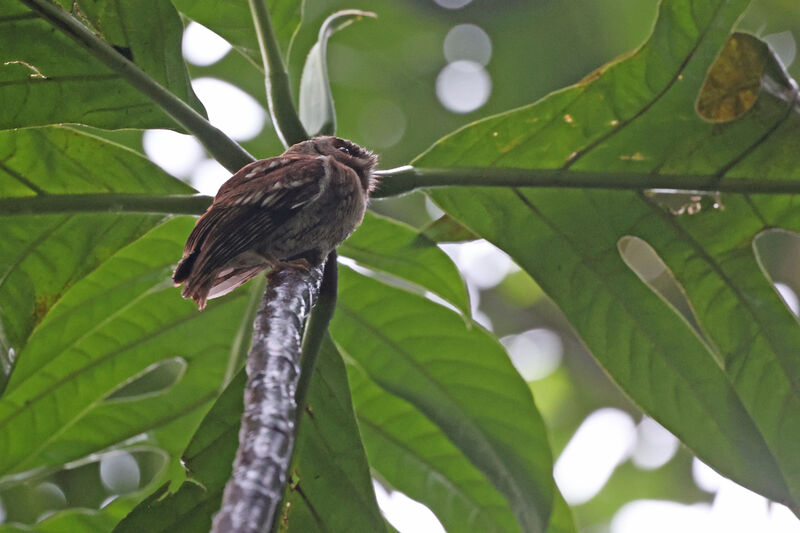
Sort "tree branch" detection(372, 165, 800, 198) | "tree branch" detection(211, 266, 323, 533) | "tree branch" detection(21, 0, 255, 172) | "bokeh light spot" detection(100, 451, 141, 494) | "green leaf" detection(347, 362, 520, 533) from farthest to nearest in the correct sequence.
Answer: "bokeh light spot" detection(100, 451, 141, 494) → "green leaf" detection(347, 362, 520, 533) → "tree branch" detection(372, 165, 800, 198) → "tree branch" detection(21, 0, 255, 172) → "tree branch" detection(211, 266, 323, 533)

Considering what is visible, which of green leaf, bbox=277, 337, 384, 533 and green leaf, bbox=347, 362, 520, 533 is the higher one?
green leaf, bbox=347, 362, 520, 533

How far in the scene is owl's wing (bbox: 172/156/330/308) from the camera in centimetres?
174

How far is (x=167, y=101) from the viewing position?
1.90 meters

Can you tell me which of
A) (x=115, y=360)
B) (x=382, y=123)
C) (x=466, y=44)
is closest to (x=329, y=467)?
(x=115, y=360)

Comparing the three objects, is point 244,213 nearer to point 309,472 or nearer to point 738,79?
point 309,472

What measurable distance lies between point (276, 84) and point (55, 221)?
22.4 inches

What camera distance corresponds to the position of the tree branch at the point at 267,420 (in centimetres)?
85

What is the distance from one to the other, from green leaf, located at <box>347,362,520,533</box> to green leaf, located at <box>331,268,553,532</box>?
0.63 feet

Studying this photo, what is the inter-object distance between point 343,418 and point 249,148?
2109 millimetres

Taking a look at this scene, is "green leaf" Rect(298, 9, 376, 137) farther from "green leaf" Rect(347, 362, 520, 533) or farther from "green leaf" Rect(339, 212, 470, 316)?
"green leaf" Rect(347, 362, 520, 533)

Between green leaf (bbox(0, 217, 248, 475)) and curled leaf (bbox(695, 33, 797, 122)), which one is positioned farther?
green leaf (bbox(0, 217, 248, 475))

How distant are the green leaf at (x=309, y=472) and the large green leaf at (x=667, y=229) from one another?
0.50 m

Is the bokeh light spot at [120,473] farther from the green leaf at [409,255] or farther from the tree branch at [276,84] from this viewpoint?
the tree branch at [276,84]

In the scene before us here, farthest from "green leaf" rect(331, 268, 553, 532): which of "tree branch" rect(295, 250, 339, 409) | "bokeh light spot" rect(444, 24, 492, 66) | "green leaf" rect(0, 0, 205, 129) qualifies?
"bokeh light spot" rect(444, 24, 492, 66)
